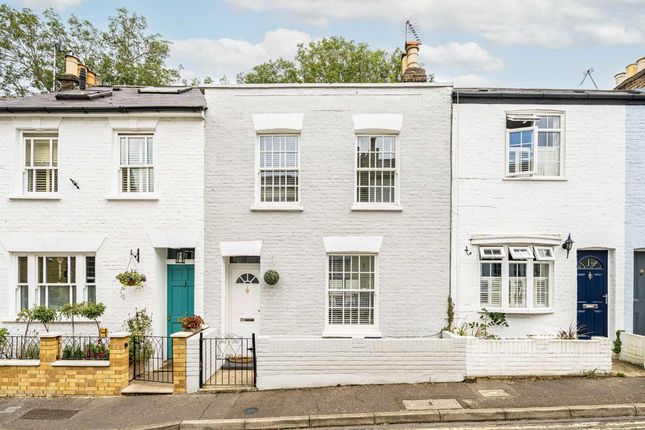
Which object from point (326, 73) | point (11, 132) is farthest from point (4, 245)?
point (326, 73)

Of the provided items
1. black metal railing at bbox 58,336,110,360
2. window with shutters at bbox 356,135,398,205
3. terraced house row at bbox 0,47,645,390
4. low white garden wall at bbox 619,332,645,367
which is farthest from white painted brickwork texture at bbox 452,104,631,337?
black metal railing at bbox 58,336,110,360

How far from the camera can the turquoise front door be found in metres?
10.7

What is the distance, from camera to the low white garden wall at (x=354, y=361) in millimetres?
8484

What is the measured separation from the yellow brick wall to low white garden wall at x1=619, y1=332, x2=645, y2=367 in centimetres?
1145

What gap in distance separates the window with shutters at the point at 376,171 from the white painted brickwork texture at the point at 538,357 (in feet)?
13.0

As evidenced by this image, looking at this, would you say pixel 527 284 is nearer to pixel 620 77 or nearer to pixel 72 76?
pixel 620 77

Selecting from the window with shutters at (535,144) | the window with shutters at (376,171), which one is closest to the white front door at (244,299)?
the window with shutters at (376,171)

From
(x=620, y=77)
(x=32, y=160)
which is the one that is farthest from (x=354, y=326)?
(x=620, y=77)

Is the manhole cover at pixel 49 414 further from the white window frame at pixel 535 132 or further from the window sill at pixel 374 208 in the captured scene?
the white window frame at pixel 535 132

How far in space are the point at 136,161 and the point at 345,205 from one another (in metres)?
5.43

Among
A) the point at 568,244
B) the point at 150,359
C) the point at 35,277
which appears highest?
the point at 568,244

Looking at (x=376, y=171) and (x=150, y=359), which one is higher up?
(x=376, y=171)

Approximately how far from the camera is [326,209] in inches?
405

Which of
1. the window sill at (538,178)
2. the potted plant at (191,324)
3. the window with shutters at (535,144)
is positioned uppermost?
the window with shutters at (535,144)
